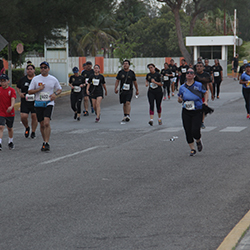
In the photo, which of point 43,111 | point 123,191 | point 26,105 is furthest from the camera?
point 26,105

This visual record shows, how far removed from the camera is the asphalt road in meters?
5.35

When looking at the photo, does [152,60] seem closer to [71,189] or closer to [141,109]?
[141,109]

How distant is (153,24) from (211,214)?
6557 cm

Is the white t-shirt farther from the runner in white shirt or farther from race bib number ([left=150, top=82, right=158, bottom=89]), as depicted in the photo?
race bib number ([left=150, top=82, right=158, bottom=89])

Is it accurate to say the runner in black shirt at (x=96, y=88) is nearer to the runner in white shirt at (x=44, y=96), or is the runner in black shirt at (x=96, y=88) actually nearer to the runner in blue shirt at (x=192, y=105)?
the runner in white shirt at (x=44, y=96)

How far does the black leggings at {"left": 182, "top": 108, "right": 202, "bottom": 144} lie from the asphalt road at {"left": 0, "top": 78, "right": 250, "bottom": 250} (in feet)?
1.54

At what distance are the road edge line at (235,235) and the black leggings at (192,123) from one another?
4571 mm

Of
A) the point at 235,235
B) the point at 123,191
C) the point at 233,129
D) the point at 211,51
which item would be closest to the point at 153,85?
the point at 233,129

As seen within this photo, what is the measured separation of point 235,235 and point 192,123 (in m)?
5.36

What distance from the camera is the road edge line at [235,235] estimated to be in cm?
480

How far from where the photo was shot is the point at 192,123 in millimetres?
10312

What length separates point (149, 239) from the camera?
17.2 feet

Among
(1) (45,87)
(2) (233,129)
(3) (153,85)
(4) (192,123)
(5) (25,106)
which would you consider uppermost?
(1) (45,87)

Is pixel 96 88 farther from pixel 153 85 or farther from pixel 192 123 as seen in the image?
pixel 192 123
